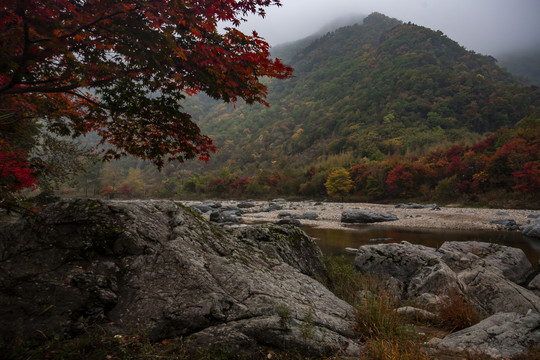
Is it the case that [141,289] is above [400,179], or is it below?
above

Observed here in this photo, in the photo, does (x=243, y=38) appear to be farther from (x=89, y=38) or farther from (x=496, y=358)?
(x=496, y=358)

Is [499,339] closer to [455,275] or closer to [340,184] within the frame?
[455,275]

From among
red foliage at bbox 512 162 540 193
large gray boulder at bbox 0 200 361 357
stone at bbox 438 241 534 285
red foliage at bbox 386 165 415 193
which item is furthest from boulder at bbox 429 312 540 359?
red foliage at bbox 386 165 415 193

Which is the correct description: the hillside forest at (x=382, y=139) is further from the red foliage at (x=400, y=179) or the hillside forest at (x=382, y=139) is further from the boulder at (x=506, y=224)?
the boulder at (x=506, y=224)

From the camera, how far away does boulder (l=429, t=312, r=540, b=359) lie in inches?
106

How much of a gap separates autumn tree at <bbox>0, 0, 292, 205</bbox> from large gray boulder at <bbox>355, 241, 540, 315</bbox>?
4.24 metres

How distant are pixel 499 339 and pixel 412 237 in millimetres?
13723

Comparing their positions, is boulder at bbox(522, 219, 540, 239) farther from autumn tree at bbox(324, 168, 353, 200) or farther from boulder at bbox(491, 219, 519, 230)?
autumn tree at bbox(324, 168, 353, 200)

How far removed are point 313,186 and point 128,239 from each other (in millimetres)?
45774

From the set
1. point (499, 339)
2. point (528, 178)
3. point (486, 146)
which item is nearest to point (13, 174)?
point (499, 339)

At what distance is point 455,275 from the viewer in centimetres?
Answer: 571

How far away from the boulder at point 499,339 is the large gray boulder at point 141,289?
1.19 metres

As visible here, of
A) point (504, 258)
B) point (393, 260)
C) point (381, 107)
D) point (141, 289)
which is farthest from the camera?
point (381, 107)

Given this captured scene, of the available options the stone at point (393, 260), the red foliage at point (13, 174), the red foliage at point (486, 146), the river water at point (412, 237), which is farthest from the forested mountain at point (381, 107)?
the red foliage at point (13, 174)
